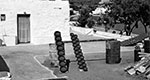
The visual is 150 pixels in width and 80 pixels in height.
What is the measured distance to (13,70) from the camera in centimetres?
1273

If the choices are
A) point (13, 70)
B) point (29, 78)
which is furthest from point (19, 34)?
point (29, 78)

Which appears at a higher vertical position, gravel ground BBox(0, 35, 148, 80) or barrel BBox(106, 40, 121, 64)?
barrel BBox(106, 40, 121, 64)

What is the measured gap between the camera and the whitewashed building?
21109 millimetres

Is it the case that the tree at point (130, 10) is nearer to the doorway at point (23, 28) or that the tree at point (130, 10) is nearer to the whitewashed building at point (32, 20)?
the whitewashed building at point (32, 20)

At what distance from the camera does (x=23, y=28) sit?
22000mm

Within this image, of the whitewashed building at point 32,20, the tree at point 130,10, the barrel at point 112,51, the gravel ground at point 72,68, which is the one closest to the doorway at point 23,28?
the whitewashed building at point 32,20

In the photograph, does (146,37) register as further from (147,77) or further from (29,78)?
(29,78)

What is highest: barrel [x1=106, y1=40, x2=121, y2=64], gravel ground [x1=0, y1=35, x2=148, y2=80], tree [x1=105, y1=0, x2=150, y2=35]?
tree [x1=105, y1=0, x2=150, y2=35]

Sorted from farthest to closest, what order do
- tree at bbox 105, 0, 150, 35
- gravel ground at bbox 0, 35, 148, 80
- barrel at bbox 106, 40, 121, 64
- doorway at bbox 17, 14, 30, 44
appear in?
1. tree at bbox 105, 0, 150, 35
2. doorway at bbox 17, 14, 30, 44
3. barrel at bbox 106, 40, 121, 64
4. gravel ground at bbox 0, 35, 148, 80

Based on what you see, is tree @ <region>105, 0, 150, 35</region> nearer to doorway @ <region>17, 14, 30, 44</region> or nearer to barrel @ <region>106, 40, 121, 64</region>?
doorway @ <region>17, 14, 30, 44</region>

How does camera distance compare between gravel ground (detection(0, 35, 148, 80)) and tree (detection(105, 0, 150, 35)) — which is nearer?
gravel ground (detection(0, 35, 148, 80))

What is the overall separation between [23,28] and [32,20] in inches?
37.9

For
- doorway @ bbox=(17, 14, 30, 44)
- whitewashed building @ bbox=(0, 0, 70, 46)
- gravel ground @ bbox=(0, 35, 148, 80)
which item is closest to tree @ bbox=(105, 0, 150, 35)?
whitewashed building @ bbox=(0, 0, 70, 46)

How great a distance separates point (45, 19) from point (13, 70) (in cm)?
1002
